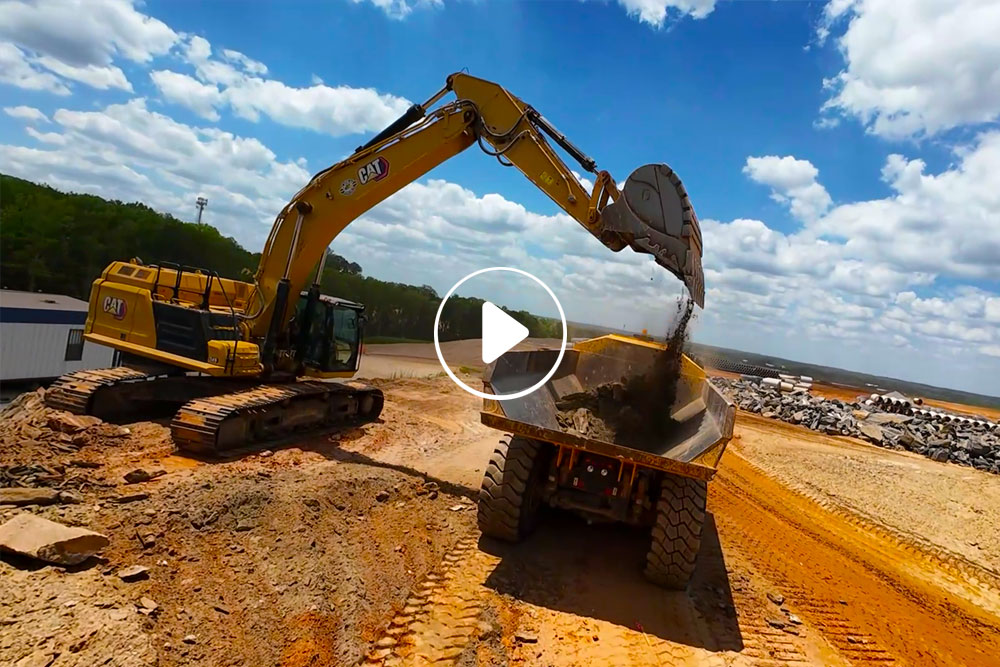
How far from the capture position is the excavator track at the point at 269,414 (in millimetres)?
7289

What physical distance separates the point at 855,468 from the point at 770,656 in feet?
33.4

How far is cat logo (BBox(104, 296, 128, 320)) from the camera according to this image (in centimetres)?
894

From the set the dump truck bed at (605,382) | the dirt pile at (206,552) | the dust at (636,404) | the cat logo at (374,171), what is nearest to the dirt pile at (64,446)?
the dirt pile at (206,552)

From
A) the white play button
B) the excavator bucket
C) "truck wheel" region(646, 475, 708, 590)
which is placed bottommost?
"truck wheel" region(646, 475, 708, 590)

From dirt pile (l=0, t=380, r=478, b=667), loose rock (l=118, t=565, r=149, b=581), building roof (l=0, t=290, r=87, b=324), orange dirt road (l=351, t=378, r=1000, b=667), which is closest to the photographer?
dirt pile (l=0, t=380, r=478, b=667)

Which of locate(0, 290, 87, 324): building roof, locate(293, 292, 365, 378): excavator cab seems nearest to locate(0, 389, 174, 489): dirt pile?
locate(293, 292, 365, 378): excavator cab

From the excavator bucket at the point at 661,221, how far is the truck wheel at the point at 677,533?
1.81m

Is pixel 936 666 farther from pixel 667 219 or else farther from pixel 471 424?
pixel 471 424

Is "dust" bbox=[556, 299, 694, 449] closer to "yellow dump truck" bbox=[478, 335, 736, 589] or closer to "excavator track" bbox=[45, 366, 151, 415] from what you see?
"yellow dump truck" bbox=[478, 335, 736, 589]

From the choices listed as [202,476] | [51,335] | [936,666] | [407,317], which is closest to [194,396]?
[202,476]

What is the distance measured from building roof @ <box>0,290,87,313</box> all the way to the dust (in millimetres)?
16969

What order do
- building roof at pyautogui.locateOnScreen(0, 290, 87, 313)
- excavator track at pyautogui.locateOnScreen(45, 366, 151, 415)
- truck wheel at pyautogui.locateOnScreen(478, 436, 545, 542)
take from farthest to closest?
building roof at pyautogui.locateOnScreen(0, 290, 87, 313) → excavator track at pyautogui.locateOnScreen(45, 366, 151, 415) → truck wheel at pyautogui.locateOnScreen(478, 436, 545, 542)

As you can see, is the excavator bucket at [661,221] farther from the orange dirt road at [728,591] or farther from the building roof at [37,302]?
the building roof at [37,302]

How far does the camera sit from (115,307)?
29.5ft
